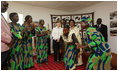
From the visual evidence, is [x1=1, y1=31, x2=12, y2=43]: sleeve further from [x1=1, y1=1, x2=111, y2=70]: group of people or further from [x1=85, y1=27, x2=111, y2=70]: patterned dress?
[x1=85, y1=27, x2=111, y2=70]: patterned dress

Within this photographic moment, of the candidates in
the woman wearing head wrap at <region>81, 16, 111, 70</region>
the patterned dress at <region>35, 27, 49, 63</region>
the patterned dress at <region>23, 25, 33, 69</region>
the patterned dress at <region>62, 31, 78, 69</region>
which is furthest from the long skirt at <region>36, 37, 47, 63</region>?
the woman wearing head wrap at <region>81, 16, 111, 70</region>

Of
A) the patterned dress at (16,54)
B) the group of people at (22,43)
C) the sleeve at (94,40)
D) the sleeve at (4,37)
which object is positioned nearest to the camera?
the sleeve at (4,37)

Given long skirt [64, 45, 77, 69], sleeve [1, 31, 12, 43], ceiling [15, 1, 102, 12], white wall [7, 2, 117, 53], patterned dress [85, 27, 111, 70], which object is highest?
ceiling [15, 1, 102, 12]

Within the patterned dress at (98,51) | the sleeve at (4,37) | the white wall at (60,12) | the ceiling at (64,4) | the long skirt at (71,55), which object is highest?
the ceiling at (64,4)

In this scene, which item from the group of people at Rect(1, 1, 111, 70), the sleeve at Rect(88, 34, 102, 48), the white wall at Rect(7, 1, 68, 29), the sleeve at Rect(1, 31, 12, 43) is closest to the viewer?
the sleeve at Rect(1, 31, 12, 43)

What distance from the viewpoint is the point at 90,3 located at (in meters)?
3.08

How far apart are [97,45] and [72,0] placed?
7.12 ft

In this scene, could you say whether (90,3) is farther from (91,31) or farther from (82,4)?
(91,31)

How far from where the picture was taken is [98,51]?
1211 millimetres

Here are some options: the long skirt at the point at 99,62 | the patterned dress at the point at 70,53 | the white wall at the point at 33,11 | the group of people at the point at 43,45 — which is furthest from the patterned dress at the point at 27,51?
the long skirt at the point at 99,62

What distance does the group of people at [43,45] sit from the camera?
0.97 m

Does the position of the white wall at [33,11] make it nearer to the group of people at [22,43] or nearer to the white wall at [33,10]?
the white wall at [33,10]

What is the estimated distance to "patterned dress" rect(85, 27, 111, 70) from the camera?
119 centimetres

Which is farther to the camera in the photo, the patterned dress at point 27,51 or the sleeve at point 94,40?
the patterned dress at point 27,51
